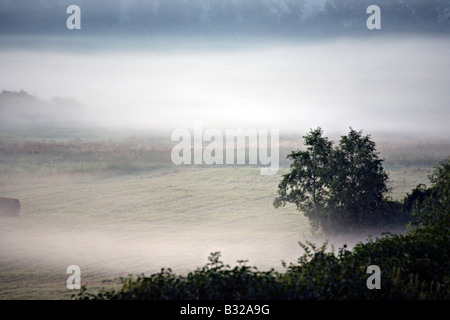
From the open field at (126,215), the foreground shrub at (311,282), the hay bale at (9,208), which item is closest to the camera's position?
the foreground shrub at (311,282)

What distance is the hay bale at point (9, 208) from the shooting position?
80.8 meters

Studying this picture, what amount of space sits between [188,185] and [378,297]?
93359 mm

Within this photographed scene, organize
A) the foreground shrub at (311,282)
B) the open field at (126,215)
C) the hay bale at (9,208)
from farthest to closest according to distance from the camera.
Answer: the hay bale at (9,208) → the open field at (126,215) → the foreground shrub at (311,282)

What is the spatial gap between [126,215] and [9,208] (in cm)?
1984

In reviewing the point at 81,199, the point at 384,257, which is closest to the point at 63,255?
the point at 81,199

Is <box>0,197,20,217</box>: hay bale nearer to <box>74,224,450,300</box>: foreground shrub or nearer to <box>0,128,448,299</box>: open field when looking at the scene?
<box>0,128,448,299</box>: open field

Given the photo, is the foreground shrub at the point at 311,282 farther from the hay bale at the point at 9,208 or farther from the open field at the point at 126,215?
the hay bale at the point at 9,208

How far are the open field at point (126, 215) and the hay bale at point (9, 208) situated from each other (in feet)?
4.44

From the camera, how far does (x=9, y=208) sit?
269 feet

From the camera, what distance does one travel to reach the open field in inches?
2159

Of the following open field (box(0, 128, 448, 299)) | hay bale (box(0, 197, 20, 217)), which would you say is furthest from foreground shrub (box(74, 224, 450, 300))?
hay bale (box(0, 197, 20, 217))

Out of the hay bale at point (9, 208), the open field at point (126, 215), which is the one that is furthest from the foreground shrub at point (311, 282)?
the hay bale at point (9, 208)

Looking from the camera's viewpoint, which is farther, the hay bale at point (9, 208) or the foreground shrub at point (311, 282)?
the hay bale at point (9, 208)

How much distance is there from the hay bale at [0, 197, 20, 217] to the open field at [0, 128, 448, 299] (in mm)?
1352
